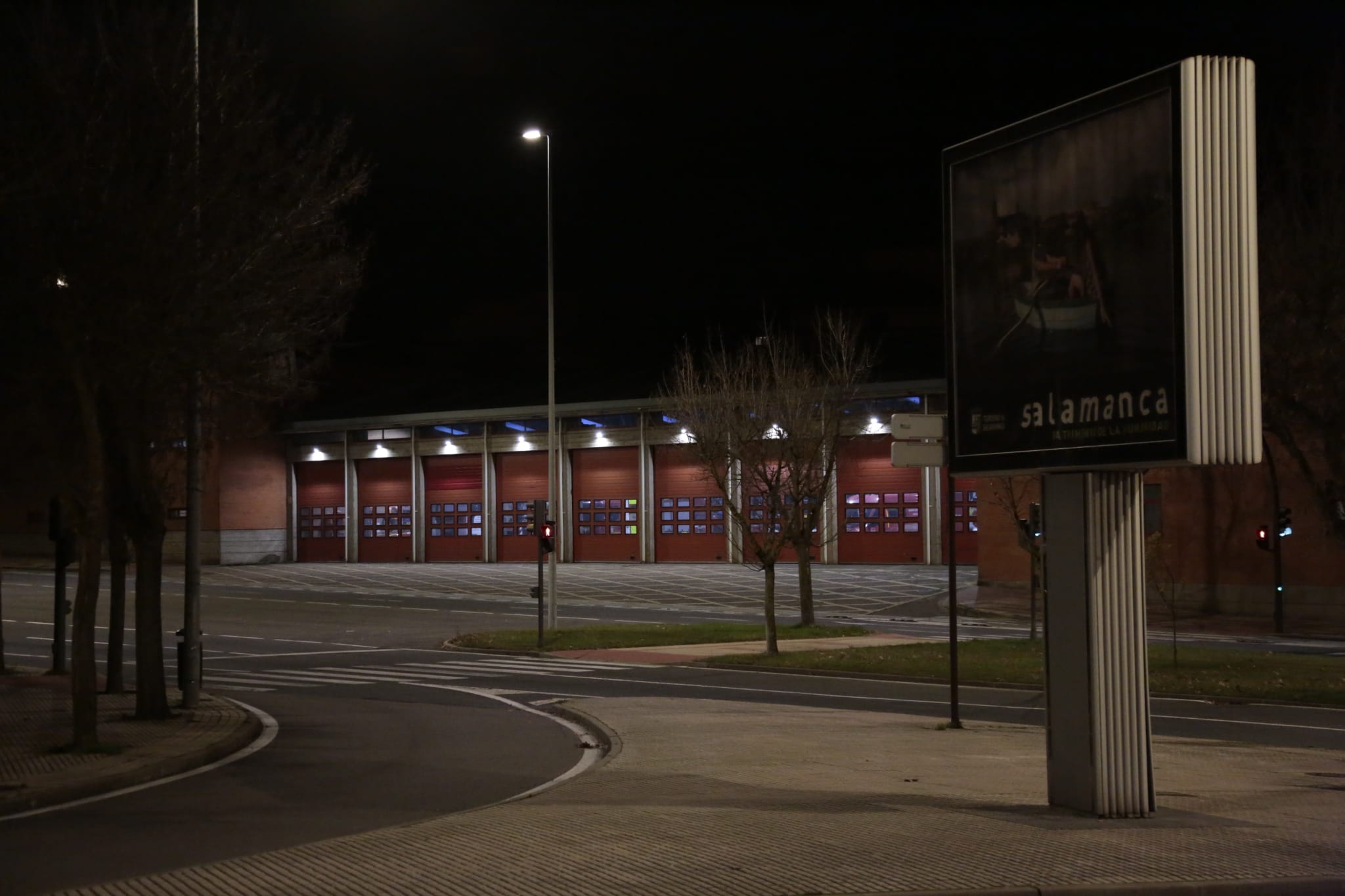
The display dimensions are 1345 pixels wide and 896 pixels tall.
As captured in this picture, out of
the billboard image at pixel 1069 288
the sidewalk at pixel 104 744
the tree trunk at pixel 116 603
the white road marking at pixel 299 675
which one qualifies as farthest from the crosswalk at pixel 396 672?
the billboard image at pixel 1069 288

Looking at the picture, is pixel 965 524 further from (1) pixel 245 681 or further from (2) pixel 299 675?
(1) pixel 245 681

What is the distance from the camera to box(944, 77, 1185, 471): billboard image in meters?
8.60

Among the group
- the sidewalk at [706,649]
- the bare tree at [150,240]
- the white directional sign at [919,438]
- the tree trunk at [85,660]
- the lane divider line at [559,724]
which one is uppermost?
the bare tree at [150,240]

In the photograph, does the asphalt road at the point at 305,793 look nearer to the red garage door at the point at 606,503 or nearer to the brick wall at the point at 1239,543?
the brick wall at the point at 1239,543

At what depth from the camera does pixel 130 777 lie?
40.6 ft

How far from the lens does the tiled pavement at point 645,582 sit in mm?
46344

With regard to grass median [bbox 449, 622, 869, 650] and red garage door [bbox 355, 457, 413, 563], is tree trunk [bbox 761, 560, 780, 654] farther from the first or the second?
red garage door [bbox 355, 457, 413, 563]

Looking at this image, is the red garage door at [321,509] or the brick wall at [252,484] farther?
the red garage door at [321,509]

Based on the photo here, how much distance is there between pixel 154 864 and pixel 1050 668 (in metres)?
6.34

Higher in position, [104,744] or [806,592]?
[806,592]

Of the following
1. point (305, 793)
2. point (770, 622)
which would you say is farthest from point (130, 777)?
point (770, 622)

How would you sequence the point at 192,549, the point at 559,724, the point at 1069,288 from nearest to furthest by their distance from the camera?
the point at 1069,288, the point at 559,724, the point at 192,549

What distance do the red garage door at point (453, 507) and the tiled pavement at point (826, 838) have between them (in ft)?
195

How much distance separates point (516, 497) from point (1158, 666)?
164 feet
